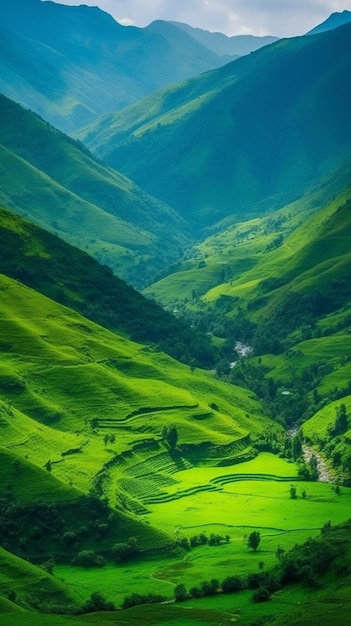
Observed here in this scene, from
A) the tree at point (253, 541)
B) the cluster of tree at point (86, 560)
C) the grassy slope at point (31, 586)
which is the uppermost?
the tree at point (253, 541)

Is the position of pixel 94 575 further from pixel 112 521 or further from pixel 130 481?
pixel 130 481

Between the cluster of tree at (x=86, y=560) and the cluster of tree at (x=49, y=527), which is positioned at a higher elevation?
the cluster of tree at (x=49, y=527)

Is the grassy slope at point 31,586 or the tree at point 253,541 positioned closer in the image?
the grassy slope at point 31,586

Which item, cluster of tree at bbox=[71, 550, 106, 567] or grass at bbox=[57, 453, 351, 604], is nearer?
grass at bbox=[57, 453, 351, 604]

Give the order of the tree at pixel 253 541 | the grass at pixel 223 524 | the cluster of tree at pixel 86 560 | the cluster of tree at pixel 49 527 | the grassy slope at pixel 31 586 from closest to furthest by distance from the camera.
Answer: the grassy slope at pixel 31 586 → the grass at pixel 223 524 → the cluster of tree at pixel 86 560 → the cluster of tree at pixel 49 527 → the tree at pixel 253 541

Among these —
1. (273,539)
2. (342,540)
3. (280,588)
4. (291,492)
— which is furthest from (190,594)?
(291,492)

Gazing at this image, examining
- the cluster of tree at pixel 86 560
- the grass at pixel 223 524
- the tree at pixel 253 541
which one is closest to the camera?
the grass at pixel 223 524

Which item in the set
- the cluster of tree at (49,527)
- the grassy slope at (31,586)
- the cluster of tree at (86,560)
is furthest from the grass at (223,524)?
the grassy slope at (31,586)

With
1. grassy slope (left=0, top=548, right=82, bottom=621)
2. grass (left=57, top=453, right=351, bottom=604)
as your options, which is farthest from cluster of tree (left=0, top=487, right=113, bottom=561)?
grassy slope (left=0, top=548, right=82, bottom=621)

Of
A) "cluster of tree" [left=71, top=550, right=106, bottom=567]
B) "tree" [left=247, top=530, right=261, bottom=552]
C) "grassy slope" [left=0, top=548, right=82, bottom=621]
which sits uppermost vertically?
"tree" [left=247, top=530, right=261, bottom=552]

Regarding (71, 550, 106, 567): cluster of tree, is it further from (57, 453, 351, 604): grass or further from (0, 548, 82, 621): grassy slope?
(0, 548, 82, 621): grassy slope

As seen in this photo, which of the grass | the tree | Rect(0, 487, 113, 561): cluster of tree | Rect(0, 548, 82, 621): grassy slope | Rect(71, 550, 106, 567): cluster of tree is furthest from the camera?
the tree

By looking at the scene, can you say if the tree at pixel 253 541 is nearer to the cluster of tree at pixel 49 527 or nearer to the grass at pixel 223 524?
the grass at pixel 223 524
